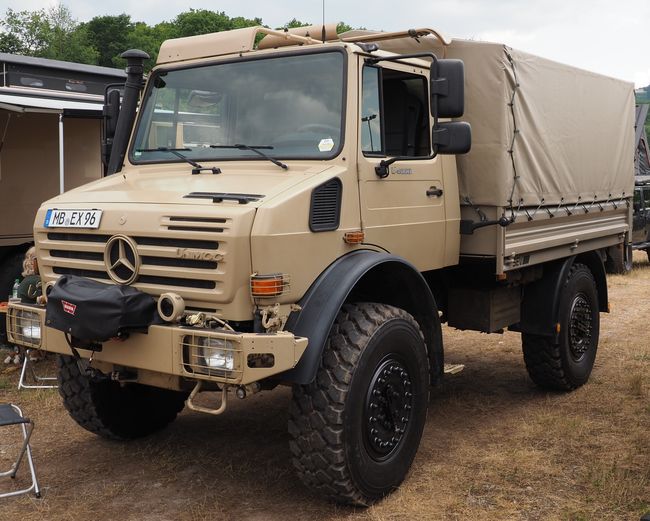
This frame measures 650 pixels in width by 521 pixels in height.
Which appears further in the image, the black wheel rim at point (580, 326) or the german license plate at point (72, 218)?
the black wheel rim at point (580, 326)

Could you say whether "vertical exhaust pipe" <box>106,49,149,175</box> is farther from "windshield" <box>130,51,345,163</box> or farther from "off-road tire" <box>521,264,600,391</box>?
"off-road tire" <box>521,264,600,391</box>

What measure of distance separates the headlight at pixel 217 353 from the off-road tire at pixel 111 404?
4.93ft

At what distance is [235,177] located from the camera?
445 centimetres

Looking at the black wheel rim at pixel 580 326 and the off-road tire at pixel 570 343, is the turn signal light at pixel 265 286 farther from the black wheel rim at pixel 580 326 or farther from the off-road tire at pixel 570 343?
the black wheel rim at pixel 580 326

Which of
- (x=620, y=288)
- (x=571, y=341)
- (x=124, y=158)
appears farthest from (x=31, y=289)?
(x=620, y=288)

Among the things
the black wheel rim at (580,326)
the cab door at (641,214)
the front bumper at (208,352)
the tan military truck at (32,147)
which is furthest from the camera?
the cab door at (641,214)

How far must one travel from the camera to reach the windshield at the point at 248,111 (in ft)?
15.0

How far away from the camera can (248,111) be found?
189 inches

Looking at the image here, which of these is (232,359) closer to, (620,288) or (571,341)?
(571,341)

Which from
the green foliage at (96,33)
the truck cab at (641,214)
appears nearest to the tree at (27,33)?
the green foliage at (96,33)

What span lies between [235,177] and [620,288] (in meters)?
10.1

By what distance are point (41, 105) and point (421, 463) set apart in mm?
5362

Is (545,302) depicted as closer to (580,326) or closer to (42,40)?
(580,326)

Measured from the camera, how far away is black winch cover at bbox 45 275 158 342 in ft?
12.7
